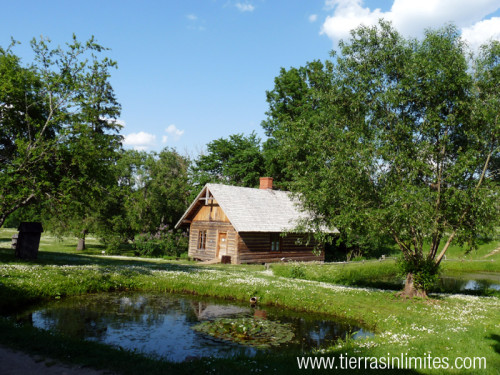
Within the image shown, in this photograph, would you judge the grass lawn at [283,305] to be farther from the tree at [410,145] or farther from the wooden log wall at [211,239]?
the wooden log wall at [211,239]

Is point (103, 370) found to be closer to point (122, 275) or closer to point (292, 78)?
point (122, 275)

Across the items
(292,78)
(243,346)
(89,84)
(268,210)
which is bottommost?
(243,346)

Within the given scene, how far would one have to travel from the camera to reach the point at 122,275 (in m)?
20.3

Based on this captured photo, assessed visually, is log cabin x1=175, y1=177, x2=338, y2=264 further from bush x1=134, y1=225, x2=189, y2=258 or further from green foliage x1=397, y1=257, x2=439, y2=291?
green foliage x1=397, y1=257, x2=439, y2=291

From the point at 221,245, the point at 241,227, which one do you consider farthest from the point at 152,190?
the point at 241,227

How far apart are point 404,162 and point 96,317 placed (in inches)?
566

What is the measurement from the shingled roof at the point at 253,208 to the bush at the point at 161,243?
3.34 meters

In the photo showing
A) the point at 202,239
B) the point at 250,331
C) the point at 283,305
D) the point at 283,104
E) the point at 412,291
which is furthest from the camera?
the point at 283,104

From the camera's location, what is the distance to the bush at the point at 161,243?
127 ft

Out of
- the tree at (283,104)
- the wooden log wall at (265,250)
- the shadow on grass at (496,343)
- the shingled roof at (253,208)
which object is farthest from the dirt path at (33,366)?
the tree at (283,104)

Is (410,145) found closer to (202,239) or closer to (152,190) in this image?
(202,239)

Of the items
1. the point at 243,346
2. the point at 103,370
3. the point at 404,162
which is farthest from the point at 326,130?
the point at 103,370

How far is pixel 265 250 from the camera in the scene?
113ft

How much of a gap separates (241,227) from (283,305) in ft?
48.1
